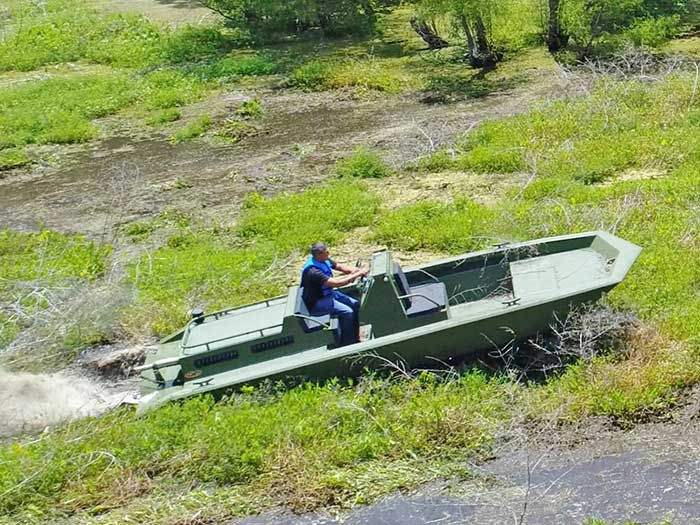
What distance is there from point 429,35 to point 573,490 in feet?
65.7

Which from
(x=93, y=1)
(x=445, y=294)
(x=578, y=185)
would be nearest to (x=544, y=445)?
(x=445, y=294)

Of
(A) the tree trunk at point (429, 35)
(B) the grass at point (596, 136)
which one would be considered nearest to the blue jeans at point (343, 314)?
(B) the grass at point (596, 136)

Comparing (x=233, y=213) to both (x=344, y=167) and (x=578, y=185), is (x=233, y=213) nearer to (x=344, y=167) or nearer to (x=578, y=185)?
(x=344, y=167)

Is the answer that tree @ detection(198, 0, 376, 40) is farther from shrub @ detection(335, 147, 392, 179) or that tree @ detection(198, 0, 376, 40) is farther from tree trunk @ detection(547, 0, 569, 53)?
shrub @ detection(335, 147, 392, 179)

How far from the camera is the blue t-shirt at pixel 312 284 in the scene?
1010 cm

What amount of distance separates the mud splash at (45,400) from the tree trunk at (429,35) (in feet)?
58.4

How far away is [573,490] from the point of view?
8.38 meters

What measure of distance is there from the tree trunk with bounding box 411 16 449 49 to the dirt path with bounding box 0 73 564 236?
5.09m

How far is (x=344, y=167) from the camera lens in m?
17.4

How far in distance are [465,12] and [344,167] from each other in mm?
7200

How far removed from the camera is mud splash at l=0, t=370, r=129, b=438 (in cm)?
1030

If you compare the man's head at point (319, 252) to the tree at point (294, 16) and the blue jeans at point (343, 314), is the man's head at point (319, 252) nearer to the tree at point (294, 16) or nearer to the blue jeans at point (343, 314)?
the blue jeans at point (343, 314)

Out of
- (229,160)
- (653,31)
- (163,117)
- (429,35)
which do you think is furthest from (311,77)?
(653,31)

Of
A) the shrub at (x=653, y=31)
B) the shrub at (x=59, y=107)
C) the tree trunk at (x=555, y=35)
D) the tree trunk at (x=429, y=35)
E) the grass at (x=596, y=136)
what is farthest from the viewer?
the tree trunk at (x=429, y=35)
